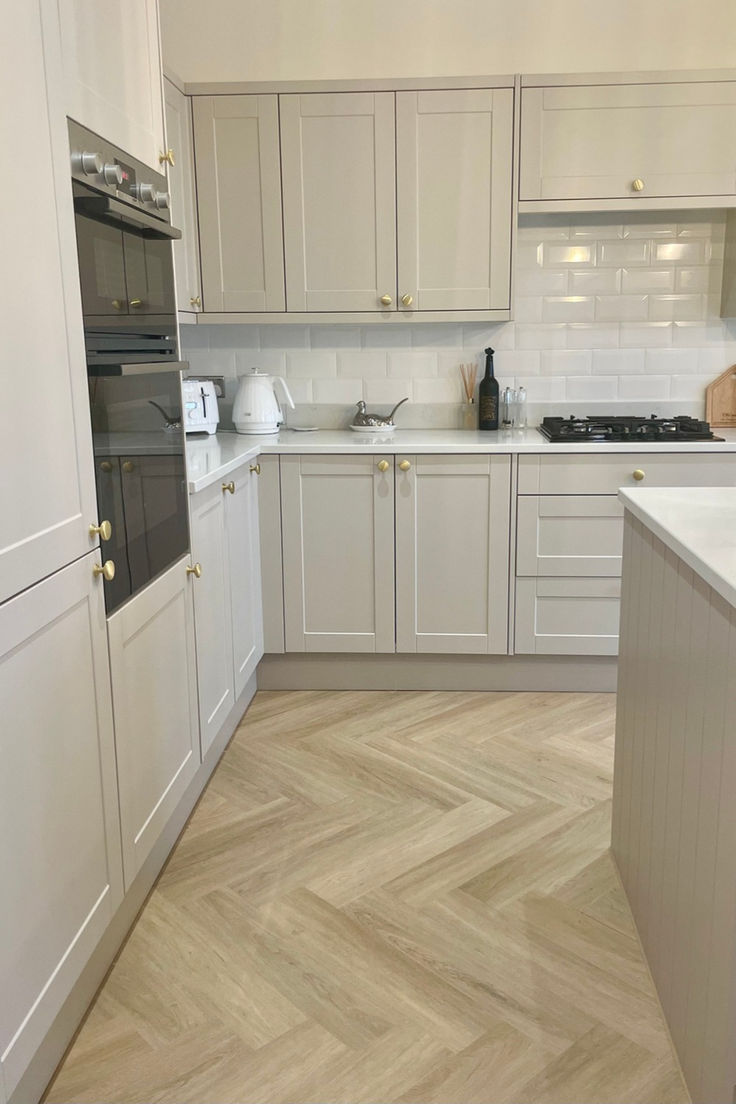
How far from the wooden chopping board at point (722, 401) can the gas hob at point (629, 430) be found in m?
0.15

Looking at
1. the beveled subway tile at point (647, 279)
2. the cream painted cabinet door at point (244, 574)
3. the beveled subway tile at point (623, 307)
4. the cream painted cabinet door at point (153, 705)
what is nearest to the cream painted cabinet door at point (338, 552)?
the cream painted cabinet door at point (244, 574)

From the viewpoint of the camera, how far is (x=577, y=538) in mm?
3367

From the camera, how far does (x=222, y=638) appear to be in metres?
2.83

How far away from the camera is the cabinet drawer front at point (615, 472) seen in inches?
129

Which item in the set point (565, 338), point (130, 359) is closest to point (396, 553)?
point (565, 338)

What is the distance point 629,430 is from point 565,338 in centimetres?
61

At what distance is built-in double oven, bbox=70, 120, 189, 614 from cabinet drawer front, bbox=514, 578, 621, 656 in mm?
1530

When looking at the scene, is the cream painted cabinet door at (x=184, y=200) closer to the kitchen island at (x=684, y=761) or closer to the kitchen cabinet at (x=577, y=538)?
the kitchen cabinet at (x=577, y=538)

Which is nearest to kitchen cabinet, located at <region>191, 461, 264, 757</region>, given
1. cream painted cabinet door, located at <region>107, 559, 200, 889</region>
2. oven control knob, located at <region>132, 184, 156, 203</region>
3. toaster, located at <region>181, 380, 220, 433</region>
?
cream painted cabinet door, located at <region>107, 559, 200, 889</region>

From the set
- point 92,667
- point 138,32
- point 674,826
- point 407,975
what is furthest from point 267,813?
point 138,32

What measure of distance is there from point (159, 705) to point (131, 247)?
3.38 ft

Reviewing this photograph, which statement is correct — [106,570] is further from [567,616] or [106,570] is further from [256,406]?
[567,616]

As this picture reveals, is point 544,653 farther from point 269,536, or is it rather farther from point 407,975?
point 407,975

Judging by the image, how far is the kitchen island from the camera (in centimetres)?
143
